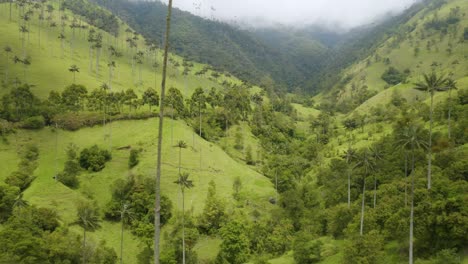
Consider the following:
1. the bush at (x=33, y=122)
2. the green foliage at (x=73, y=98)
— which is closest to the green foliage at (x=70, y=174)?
the bush at (x=33, y=122)

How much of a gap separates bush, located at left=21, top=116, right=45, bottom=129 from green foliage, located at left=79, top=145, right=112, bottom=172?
78.2 ft

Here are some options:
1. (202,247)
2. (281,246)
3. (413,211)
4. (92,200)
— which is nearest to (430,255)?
(413,211)

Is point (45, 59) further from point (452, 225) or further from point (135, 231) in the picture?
point (452, 225)

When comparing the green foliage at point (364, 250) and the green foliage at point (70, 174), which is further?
the green foliage at point (70, 174)

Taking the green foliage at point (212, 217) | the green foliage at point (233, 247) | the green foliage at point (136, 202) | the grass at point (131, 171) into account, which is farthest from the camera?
the green foliage at point (212, 217)

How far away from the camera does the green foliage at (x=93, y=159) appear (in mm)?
121144

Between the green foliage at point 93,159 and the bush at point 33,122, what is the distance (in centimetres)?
2384

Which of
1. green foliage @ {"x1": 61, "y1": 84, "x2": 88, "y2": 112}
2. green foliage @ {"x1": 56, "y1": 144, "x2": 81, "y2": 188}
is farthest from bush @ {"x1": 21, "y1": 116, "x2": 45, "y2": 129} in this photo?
green foliage @ {"x1": 56, "y1": 144, "x2": 81, "y2": 188}

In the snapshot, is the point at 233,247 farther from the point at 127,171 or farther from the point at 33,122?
the point at 33,122

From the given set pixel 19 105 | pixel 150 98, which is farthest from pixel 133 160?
pixel 19 105

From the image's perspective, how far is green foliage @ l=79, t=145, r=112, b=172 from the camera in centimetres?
12114

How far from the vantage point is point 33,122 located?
5305 inches

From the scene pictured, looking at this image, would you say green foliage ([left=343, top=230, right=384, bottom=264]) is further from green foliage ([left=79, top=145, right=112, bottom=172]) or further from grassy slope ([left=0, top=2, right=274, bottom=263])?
green foliage ([left=79, top=145, right=112, bottom=172])

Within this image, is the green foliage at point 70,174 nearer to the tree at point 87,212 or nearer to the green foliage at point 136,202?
the tree at point 87,212
